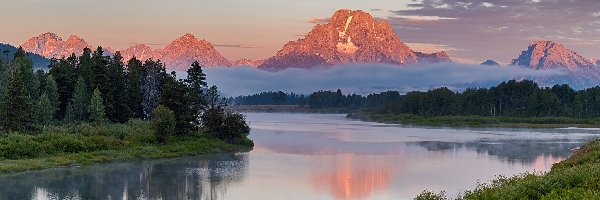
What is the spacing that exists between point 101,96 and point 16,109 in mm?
28087

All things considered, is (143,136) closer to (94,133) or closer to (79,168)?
(94,133)

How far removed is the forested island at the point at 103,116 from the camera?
3132 inches

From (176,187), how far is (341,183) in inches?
610

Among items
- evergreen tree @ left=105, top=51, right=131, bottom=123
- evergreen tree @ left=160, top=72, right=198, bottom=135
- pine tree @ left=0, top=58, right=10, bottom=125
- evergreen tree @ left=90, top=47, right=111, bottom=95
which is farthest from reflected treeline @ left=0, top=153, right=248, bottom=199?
evergreen tree @ left=90, top=47, right=111, bottom=95

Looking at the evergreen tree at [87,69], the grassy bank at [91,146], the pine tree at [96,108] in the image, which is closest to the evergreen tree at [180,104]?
the grassy bank at [91,146]

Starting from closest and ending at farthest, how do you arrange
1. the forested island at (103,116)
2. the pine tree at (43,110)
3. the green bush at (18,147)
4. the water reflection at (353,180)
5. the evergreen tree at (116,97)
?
the water reflection at (353,180)
the green bush at (18,147)
the forested island at (103,116)
the pine tree at (43,110)
the evergreen tree at (116,97)

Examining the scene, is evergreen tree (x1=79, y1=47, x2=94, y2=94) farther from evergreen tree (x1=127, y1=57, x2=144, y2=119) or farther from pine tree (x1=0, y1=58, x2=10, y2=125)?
pine tree (x1=0, y1=58, x2=10, y2=125)

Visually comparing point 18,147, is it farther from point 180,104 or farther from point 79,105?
point 79,105

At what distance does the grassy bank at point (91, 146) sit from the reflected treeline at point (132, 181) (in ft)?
10.2

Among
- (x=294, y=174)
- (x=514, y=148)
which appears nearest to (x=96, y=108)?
(x=294, y=174)

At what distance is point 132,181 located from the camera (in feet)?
209

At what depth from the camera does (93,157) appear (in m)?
79.5

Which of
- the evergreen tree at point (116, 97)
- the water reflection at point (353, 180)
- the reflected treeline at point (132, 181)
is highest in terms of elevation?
the evergreen tree at point (116, 97)

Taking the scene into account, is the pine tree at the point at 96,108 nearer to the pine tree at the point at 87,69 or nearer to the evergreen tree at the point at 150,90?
the pine tree at the point at 87,69
